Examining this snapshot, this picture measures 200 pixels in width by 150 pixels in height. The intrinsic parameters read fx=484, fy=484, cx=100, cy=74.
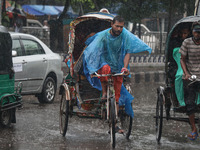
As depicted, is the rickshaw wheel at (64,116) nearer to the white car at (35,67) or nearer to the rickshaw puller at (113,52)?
the rickshaw puller at (113,52)

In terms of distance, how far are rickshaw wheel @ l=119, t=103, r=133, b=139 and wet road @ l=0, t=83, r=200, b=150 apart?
0.50 ft

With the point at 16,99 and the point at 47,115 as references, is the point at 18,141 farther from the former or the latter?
the point at 47,115

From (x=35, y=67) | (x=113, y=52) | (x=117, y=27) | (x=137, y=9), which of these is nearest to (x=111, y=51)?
(x=113, y=52)

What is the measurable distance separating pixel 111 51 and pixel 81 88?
1.04m

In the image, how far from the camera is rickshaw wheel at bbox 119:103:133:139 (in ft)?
25.1

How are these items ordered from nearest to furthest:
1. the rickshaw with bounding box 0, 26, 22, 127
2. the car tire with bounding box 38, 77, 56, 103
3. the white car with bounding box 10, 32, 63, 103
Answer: the rickshaw with bounding box 0, 26, 22, 127 < the white car with bounding box 10, 32, 63, 103 < the car tire with bounding box 38, 77, 56, 103

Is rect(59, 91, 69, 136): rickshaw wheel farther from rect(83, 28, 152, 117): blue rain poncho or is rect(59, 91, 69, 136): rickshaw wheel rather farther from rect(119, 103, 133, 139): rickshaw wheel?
rect(119, 103, 133, 139): rickshaw wheel

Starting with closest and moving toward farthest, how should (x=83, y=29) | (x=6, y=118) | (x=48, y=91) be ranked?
(x=6, y=118) < (x=83, y=29) < (x=48, y=91)

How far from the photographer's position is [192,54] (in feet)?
23.8

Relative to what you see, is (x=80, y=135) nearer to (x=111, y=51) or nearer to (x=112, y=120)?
(x=112, y=120)

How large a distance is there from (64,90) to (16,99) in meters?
1.05

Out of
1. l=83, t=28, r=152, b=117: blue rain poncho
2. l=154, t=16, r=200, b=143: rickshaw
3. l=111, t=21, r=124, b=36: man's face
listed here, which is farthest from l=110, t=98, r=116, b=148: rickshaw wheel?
l=111, t=21, r=124, b=36: man's face

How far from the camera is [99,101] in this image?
7.59m

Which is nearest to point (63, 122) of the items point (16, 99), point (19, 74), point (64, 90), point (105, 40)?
point (64, 90)
